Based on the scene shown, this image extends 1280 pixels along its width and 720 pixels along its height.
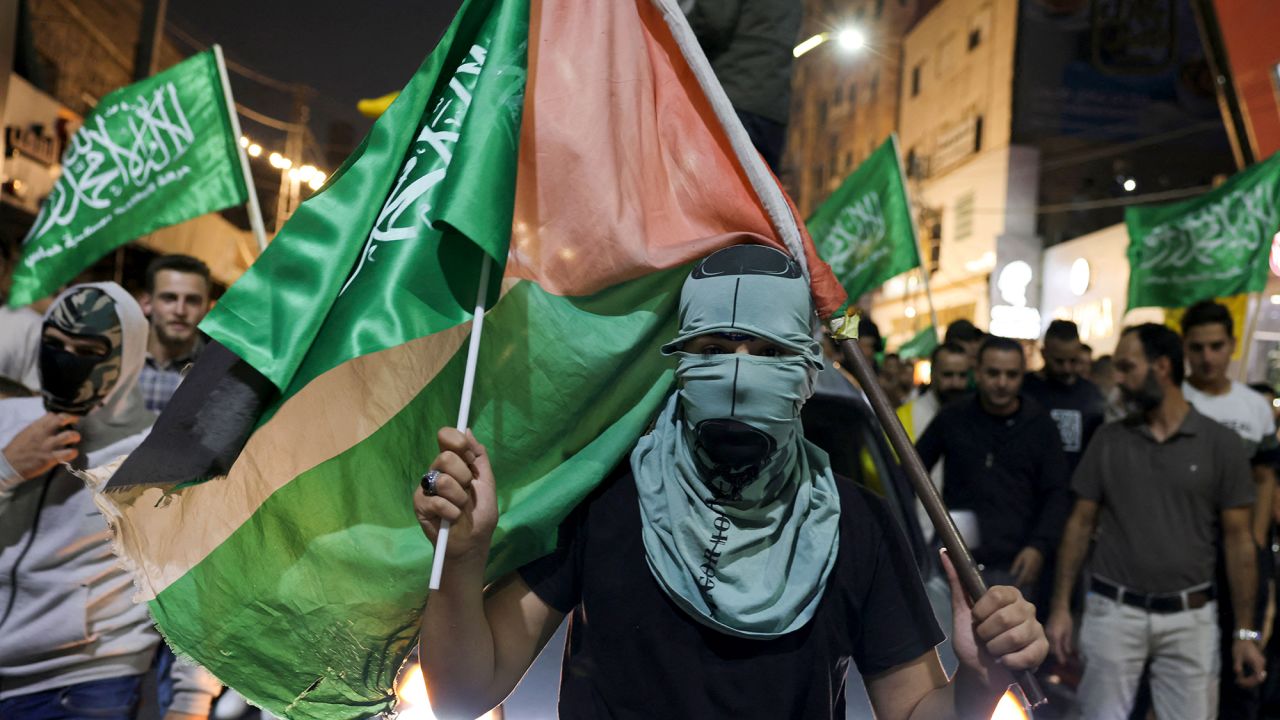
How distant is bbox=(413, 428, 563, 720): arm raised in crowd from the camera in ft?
6.73

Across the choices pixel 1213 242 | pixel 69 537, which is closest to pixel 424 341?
pixel 69 537

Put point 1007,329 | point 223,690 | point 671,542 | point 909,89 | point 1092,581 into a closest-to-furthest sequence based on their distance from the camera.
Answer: point 671,542
point 223,690
point 1092,581
point 1007,329
point 909,89

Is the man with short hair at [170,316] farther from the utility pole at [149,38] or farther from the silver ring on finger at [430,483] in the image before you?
the utility pole at [149,38]

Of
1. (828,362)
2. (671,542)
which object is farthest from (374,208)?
(828,362)

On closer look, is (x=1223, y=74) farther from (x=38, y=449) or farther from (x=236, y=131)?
(x=38, y=449)

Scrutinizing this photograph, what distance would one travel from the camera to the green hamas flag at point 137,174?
19.4ft

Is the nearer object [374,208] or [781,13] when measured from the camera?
[374,208]

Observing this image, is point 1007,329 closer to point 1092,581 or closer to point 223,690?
point 1092,581

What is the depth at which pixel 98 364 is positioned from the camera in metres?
3.39

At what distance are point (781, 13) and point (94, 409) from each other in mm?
2561

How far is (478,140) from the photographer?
2.36 meters

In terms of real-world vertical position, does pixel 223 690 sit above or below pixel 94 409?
below

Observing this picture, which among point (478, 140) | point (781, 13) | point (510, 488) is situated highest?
point (781, 13)

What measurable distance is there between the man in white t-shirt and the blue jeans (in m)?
5.34
